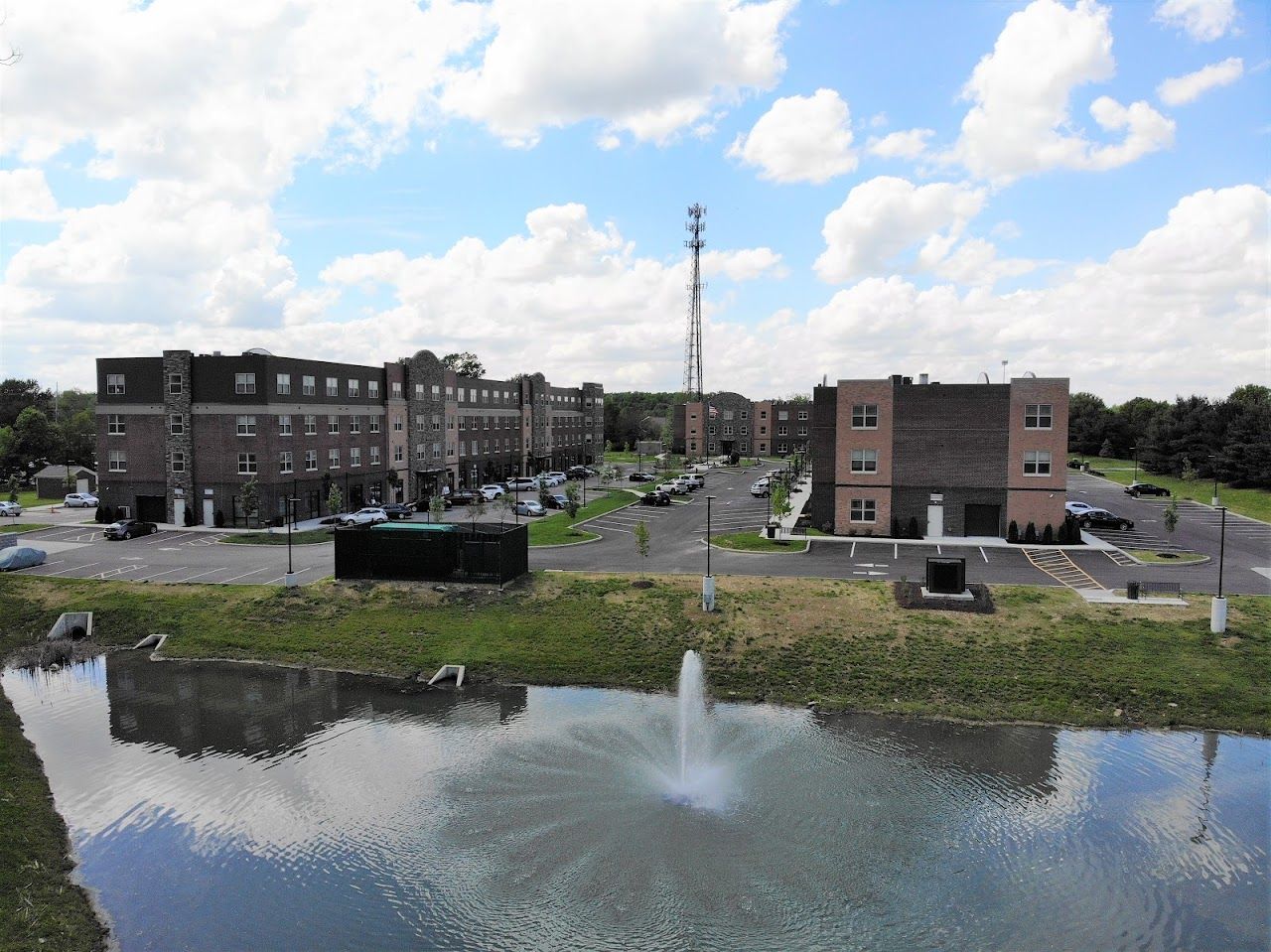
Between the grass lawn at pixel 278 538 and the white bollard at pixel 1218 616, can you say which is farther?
the grass lawn at pixel 278 538

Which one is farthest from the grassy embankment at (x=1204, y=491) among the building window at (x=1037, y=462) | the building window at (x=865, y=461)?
the building window at (x=865, y=461)

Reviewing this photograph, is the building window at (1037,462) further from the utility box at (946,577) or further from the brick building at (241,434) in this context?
the brick building at (241,434)

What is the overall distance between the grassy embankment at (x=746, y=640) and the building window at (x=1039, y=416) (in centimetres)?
1674

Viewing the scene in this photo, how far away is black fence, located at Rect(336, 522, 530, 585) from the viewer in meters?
36.0

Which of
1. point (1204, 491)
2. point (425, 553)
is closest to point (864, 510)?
point (425, 553)

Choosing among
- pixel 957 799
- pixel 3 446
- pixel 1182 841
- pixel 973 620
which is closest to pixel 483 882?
pixel 957 799

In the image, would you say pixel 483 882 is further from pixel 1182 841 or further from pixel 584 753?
pixel 1182 841

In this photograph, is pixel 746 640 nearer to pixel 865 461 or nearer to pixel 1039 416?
pixel 865 461

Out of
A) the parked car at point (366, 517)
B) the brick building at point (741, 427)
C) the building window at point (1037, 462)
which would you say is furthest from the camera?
the brick building at point (741, 427)

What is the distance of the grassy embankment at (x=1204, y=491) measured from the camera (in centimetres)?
6269

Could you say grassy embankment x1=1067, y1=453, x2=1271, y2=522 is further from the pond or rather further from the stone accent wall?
the stone accent wall

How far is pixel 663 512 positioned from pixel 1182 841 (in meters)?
45.7

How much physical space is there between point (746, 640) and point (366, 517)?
111 feet

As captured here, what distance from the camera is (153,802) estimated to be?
19875 mm
